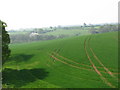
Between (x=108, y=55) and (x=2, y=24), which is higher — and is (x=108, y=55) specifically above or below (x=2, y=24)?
below

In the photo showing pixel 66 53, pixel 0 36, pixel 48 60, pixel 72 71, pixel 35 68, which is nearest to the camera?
pixel 0 36

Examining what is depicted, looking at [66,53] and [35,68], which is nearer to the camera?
[35,68]

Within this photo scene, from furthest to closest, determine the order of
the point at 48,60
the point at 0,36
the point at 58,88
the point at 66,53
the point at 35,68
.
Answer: the point at 66,53
the point at 48,60
the point at 35,68
the point at 0,36
the point at 58,88

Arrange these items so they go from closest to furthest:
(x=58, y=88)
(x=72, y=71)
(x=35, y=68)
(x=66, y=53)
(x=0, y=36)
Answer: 1. (x=58, y=88)
2. (x=0, y=36)
3. (x=72, y=71)
4. (x=35, y=68)
5. (x=66, y=53)

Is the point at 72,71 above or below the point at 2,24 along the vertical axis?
below

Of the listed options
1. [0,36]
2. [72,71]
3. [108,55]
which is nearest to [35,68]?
[72,71]

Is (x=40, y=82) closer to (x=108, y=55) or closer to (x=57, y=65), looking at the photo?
(x=57, y=65)

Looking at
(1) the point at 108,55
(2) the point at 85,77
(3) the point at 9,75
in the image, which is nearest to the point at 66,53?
(1) the point at 108,55

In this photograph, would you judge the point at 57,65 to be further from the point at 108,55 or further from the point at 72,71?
the point at 108,55

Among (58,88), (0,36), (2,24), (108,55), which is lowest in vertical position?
(58,88)
